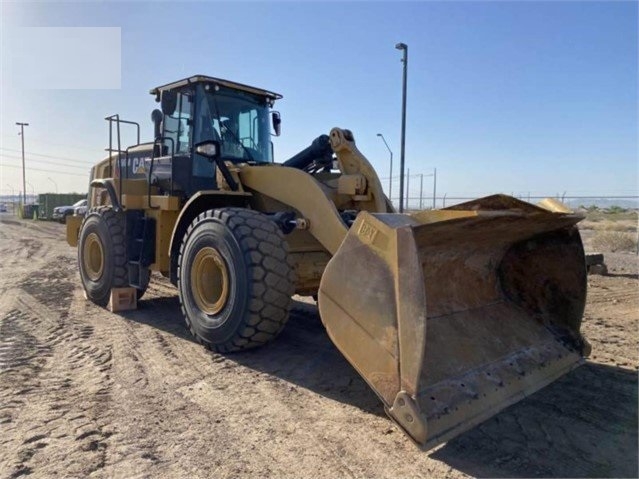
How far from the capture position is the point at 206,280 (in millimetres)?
5301

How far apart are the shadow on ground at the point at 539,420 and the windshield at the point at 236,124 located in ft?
8.50

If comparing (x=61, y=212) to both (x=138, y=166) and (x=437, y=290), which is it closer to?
(x=138, y=166)

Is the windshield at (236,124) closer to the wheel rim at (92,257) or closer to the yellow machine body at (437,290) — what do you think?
the yellow machine body at (437,290)

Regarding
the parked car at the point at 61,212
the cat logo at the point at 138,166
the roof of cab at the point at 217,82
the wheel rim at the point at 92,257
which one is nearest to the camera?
the roof of cab at the point at 217,82

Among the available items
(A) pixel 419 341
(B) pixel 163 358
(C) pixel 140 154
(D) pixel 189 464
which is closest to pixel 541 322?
(A) pixel 419 341

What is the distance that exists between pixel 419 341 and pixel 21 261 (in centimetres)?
1342

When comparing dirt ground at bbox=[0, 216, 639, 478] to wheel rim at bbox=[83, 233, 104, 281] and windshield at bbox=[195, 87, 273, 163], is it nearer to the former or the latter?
wheel rim at bbox=[83, 233, 104, 281]

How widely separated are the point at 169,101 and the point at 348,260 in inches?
164

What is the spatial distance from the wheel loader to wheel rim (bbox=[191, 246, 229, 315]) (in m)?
0.02

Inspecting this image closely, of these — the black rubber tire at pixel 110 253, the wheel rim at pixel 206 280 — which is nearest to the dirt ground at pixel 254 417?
the wheel rim at pixel 206 280

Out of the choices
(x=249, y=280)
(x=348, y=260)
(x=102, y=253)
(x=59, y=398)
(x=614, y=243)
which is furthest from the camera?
(x=614, y=243)

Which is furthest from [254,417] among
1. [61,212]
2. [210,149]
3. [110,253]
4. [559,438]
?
[61,212]

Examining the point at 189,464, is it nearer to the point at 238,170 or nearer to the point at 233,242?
the point at 233,242

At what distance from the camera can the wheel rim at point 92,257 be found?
7.72 meters
